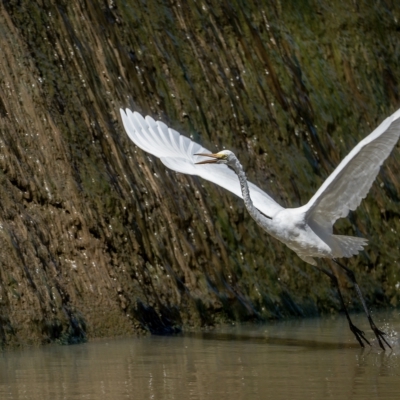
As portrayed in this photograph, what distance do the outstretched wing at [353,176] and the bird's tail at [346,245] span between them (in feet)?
0.60

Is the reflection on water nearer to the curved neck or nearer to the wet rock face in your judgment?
the wet rock face

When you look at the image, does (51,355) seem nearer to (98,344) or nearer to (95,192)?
(98,344)

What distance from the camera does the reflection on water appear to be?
9281 mm

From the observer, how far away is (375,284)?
647 inches

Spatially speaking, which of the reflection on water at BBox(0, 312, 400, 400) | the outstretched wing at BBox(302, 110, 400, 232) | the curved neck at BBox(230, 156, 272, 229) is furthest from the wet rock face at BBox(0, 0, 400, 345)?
the outstretched wing at BBox(302, 110, 400, 232)

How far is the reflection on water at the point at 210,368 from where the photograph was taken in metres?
9.28

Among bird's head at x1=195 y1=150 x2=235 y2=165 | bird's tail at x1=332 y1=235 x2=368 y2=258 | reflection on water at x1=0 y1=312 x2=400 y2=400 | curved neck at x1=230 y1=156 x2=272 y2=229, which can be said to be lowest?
reflection on water at x1=0 y1=312 x2=400 y2=400

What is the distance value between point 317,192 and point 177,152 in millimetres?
1861

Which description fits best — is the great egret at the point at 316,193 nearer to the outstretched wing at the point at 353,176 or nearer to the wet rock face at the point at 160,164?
the outstretched wing at the point at 353,176

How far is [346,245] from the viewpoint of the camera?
12.9 m

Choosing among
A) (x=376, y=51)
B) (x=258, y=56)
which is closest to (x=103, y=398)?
(x=258, y=56)

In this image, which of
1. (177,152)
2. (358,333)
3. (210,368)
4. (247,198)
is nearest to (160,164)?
(177,152)

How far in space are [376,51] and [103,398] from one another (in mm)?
11718

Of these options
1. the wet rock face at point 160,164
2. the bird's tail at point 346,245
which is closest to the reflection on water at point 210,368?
the wet rock face at point 160,164
